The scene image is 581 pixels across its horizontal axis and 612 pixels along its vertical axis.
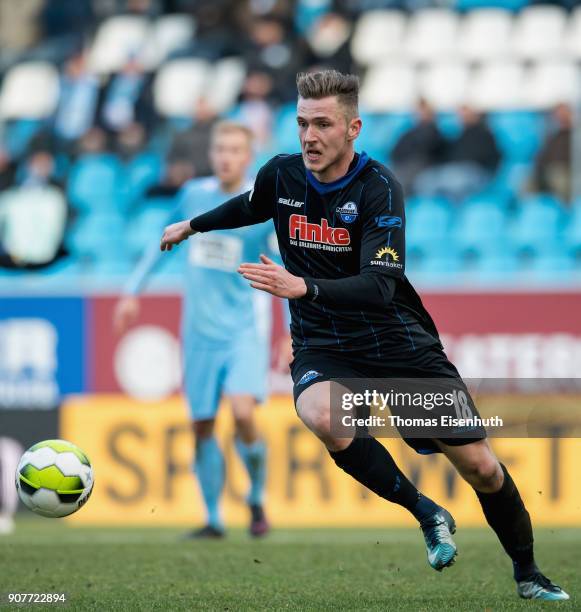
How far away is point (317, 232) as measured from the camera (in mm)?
5750

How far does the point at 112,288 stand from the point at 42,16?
8.03 metres

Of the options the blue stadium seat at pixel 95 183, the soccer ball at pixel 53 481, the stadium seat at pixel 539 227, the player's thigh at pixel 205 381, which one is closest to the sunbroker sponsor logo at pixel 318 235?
the soccer ball at pixel 53 481

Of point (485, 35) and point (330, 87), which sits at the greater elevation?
point (485, 35)

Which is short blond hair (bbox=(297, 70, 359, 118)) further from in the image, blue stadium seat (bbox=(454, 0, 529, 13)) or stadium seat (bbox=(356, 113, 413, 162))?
blue stadium seat (bbox=(454, 0, 529, 13))

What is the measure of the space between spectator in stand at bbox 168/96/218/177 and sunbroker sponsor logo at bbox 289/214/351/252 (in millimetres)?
8245

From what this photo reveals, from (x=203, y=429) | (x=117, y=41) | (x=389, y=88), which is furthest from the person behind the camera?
(x=117, y=41)

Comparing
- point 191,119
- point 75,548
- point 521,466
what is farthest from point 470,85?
point 75,548

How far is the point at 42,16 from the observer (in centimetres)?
1803

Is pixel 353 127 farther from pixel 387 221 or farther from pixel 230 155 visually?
pixel 230 155

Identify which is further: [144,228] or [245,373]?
[144,228]

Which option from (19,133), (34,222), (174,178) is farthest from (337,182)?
(19,133)

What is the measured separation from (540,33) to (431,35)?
1411mm

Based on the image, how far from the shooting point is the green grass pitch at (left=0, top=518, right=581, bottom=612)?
5.79m

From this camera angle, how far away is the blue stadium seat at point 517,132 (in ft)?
48.4
